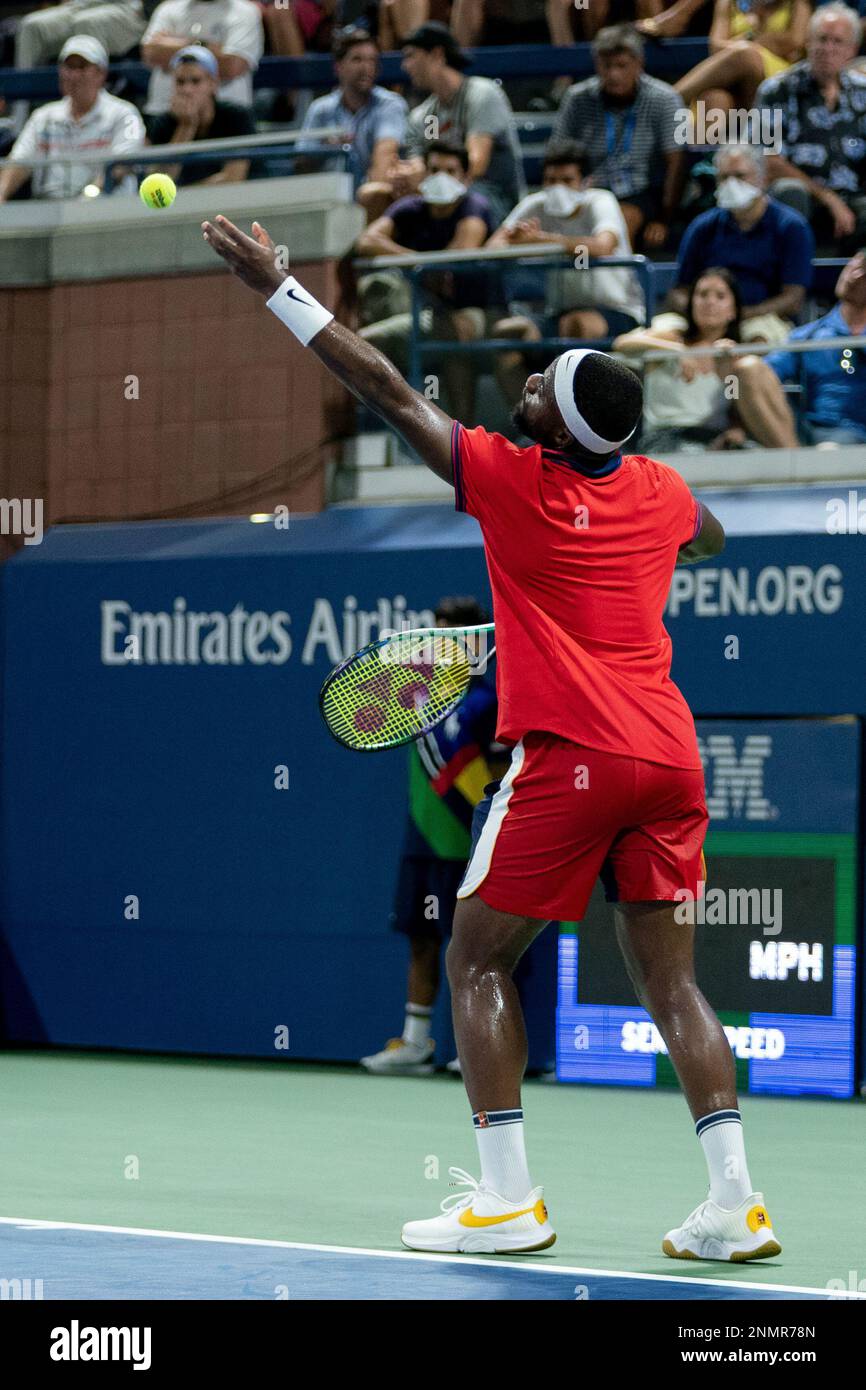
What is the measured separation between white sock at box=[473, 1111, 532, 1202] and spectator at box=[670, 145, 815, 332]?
5.96m

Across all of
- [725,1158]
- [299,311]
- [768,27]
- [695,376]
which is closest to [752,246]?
[695,376]

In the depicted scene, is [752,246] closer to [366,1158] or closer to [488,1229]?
[366,1158]

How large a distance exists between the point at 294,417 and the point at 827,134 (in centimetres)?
307

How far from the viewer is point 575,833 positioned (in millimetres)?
5434

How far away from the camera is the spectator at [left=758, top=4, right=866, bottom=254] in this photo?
11570mm

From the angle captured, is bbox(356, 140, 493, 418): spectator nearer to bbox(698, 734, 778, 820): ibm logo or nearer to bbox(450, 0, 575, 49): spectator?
bbox(698, 734, 778, 820): ibm logo

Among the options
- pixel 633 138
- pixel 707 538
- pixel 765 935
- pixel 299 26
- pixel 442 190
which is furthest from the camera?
pixel 299 26

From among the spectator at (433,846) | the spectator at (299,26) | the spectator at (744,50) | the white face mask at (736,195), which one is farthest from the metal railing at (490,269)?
the spectator at (299,26)

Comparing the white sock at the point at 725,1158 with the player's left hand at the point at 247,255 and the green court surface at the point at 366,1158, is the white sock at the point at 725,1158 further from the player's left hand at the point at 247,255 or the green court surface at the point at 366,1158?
the player's left hand at the point at 247,255

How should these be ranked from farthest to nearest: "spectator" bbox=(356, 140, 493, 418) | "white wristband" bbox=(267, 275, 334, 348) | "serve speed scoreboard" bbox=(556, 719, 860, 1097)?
1. "spectator" bbox=(356, 140, 493, 418)
2. "serve speed scoreboard" bbox=(556, 719, 860, 1097)
3. "white wristband" bbox=(267, 275, 334, 348)

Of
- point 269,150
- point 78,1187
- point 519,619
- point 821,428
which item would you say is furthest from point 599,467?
point 269,150

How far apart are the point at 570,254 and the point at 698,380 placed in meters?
1.06

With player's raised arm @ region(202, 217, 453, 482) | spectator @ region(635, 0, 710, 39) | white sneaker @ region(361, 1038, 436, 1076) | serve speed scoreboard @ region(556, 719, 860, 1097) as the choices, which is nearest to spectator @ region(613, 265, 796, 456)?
serve speed scoreboard @ region(556, 719, 860, 1097)

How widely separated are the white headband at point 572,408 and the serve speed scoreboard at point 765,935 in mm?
4439
